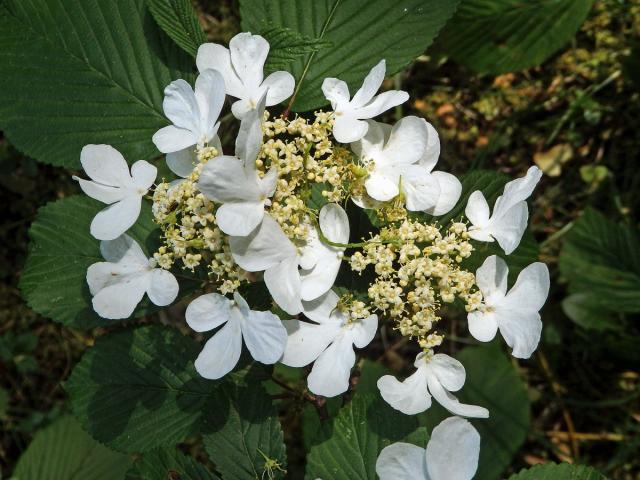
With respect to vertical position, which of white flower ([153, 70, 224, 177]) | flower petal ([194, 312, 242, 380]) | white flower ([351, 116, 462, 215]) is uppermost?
white flower ([153, 70, 224, 177])

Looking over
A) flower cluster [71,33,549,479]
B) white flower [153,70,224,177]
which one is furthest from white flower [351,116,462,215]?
white flower [153,70,224,177]

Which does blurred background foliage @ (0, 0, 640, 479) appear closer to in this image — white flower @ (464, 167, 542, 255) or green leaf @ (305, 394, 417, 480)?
green leaf @ (305, 394, 417, 480)

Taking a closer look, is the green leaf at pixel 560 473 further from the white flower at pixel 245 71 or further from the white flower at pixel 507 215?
the white flower at pixel 245 71

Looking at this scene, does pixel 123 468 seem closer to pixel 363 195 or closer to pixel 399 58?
pixel 363 195

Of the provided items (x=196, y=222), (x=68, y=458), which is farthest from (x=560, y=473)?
(x=68, y=458)

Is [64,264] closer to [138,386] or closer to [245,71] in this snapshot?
[138,386]
